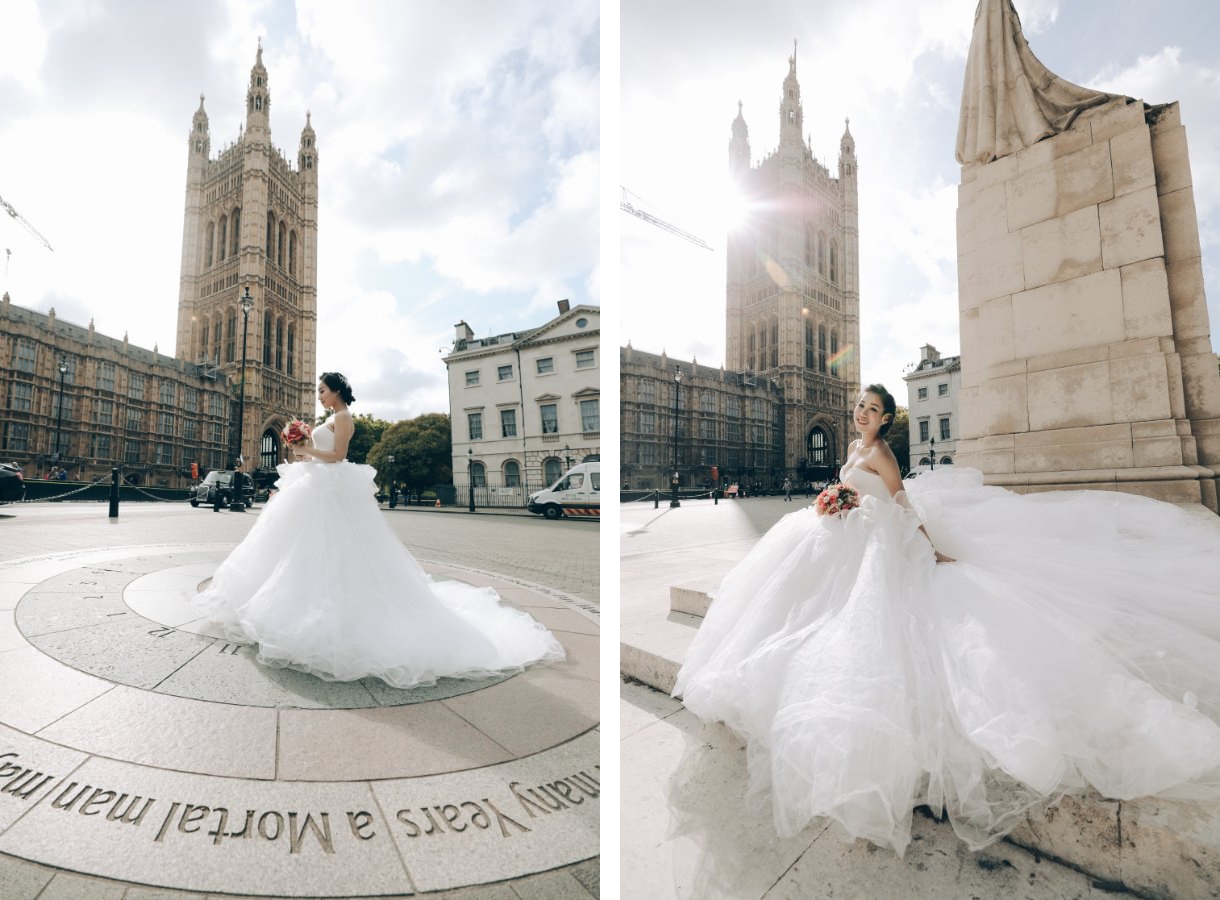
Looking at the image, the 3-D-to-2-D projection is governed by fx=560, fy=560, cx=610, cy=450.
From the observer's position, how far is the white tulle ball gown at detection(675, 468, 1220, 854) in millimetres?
1608

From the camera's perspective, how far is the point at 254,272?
42625 millimetres

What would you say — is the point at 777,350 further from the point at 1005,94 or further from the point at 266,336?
the point at 1005,94

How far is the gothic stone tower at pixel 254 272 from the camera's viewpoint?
132 feet

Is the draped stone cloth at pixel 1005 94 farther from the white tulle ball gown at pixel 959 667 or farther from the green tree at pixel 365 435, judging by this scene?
the green tree at pixel 365 435

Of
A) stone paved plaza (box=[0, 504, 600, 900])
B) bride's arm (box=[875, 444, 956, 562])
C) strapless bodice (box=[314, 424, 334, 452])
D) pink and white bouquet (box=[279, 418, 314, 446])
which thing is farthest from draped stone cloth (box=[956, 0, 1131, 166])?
pink and white bouquet (box=[279, 418, 314, 446])

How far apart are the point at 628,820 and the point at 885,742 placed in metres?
0.93

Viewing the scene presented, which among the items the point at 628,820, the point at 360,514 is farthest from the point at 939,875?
the point at 360,514

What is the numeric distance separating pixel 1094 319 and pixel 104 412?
3895cm

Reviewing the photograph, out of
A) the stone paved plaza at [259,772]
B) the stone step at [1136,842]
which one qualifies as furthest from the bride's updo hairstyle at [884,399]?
the stone paved plaza at [259,772]

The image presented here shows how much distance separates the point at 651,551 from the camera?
8.58m

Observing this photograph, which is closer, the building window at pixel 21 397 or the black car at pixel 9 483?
the black car at pixel 9 483

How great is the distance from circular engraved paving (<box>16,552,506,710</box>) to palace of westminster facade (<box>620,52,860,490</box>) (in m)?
48.2

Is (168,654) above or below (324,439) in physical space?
below

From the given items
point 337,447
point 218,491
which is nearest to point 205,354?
point 218,491
